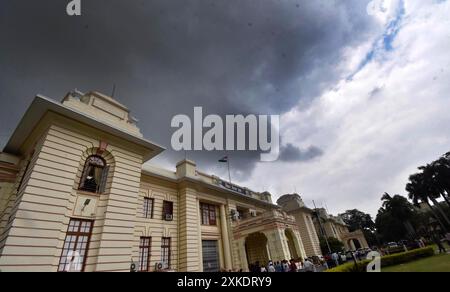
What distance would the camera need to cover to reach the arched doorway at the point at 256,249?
22234 millimetres

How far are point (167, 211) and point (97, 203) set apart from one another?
6.78 m

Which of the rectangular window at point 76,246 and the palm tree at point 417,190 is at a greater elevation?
the palm tree at point 417,190

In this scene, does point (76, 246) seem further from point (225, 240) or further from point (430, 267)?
point (430, 267)

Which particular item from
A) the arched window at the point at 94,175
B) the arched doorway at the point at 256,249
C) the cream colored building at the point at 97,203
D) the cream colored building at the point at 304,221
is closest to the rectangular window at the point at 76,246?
the cream colored building at the point at 97,203

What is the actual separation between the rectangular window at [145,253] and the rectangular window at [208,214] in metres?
5.63

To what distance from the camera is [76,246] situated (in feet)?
32.4

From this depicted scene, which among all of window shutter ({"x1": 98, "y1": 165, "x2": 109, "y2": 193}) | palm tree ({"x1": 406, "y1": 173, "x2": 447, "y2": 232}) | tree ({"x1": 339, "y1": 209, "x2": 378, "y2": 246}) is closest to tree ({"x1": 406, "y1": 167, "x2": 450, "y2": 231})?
palm tree ({"x1": 406, "y1": 173, "x2": 447, "y2": 232})

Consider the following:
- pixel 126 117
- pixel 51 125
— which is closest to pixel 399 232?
pixel 126 117

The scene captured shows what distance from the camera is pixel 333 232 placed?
148ft

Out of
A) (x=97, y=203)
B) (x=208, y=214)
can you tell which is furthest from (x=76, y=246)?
(x=208, y=214)

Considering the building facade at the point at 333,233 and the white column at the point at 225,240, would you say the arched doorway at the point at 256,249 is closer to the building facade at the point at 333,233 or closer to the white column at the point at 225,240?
the white column at the point at 225,240

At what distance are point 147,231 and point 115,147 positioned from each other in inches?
258

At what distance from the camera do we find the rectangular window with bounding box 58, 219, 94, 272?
9.41 m

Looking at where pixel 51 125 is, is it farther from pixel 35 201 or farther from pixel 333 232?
pixel 333 232
